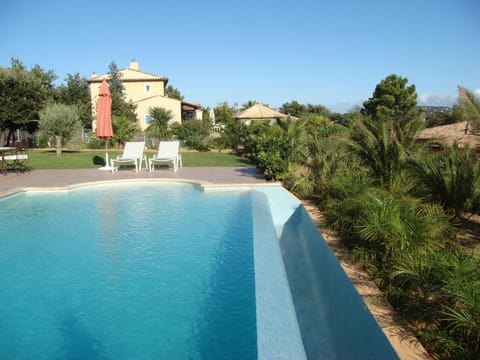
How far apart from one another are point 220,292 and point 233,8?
18262 millimetres

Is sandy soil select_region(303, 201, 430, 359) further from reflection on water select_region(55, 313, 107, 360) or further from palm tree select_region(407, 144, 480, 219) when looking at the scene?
reflection on water select_region(55, 313, 107, 360)

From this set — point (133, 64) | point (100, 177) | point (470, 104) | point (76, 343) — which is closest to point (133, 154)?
point (100, 177)

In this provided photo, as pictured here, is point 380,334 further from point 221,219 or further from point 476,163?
point 221,219

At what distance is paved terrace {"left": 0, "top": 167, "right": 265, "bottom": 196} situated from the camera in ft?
35.6

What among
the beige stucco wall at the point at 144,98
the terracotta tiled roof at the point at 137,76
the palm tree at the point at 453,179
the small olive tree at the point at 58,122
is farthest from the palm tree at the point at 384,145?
the terracotta tiled roof at the point at 137,76

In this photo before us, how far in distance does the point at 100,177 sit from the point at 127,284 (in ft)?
29.2

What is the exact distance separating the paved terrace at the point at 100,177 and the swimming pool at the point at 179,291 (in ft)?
11.3

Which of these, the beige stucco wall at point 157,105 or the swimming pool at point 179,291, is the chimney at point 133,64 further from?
the swimming pool at point 179,291

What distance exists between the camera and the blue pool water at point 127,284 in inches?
125

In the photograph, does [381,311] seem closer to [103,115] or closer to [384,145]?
[384,145]

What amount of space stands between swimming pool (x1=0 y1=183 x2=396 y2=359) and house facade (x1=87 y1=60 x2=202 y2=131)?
103 feet

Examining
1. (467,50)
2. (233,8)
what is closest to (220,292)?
(233,8)

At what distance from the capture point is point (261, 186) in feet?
34.1

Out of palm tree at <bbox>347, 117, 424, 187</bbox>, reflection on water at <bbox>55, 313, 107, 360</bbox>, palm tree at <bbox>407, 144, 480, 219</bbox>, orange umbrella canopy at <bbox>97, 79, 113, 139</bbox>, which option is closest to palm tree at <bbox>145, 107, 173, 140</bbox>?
orange umbrella canopy at <bbox>97, 79, 113, 139</bbox>
